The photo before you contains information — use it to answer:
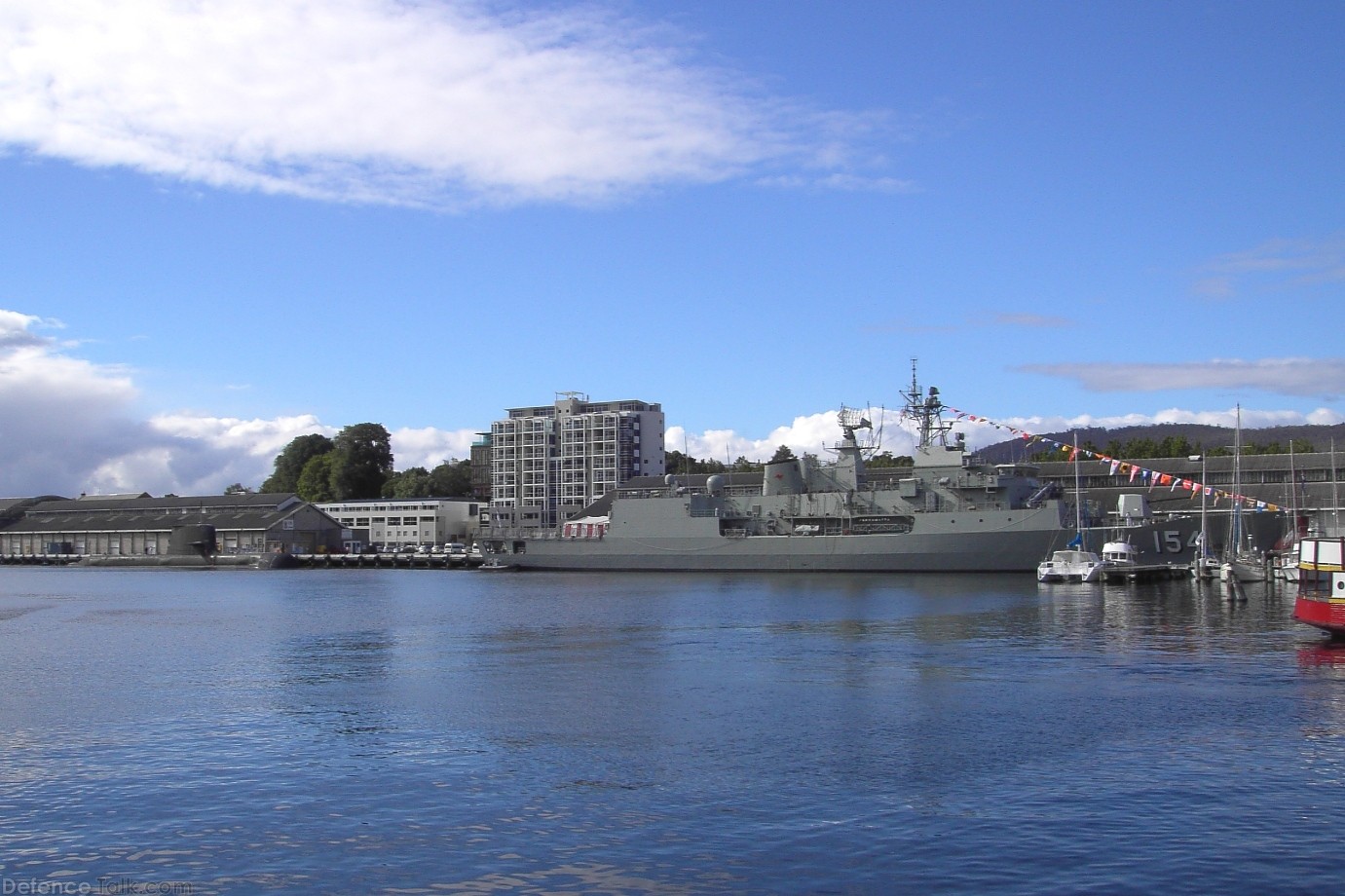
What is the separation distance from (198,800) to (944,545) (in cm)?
3977

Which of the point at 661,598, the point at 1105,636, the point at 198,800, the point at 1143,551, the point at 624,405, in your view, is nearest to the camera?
the point at 198,800

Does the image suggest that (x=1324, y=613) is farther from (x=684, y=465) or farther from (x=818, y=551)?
(x=684, y=465)

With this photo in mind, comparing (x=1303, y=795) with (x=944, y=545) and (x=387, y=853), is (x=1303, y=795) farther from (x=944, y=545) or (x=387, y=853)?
(x=944, y=545)

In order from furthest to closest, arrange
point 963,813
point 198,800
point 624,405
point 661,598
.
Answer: point 624,405, point 661,598, point 198,800, point 963,813

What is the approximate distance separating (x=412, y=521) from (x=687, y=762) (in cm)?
8464

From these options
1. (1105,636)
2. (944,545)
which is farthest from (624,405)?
(1105,636)

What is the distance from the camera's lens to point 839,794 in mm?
11812

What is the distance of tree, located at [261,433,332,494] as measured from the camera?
116812 mm

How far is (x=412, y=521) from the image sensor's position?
95.1m

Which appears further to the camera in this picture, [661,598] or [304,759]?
[661,598]

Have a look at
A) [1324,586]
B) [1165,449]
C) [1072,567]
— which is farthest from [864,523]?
[1165,449]

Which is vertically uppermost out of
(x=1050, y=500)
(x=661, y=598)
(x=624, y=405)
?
(x=624, y=405)

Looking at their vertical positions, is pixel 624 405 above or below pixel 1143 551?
above

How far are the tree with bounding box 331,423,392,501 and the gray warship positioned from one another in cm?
5141
